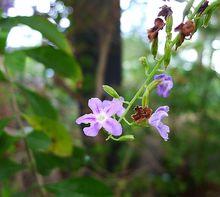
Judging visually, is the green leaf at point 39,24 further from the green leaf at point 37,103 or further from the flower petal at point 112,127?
the flower petal at point 112,127

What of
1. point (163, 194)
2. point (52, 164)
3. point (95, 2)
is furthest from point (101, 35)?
point (52, 164)

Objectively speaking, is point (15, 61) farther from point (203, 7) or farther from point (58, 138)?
point (203, 7)

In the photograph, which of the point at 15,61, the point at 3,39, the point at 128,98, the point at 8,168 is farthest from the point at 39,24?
the point at 128,98

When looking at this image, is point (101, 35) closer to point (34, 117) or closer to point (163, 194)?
point (163, 194)

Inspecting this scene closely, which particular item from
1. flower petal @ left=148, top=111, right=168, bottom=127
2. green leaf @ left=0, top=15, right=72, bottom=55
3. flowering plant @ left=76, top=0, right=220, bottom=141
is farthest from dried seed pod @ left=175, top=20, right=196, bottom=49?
green leaf @ left=0, top=15, right=72, bottom=55

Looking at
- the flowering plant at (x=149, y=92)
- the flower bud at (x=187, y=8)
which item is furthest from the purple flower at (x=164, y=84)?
the flower bud at (x=187, y=8)

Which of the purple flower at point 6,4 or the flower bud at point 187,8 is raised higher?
the flower bud at point 187,8
